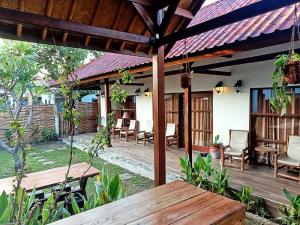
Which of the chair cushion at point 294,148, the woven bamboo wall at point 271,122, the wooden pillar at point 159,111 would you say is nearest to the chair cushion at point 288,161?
the chair cushion at point 294,148

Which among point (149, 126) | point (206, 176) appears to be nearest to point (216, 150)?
point (206, 176)

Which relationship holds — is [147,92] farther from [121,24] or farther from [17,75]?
[17,75]

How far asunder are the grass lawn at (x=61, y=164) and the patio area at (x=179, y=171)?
230 millimetres

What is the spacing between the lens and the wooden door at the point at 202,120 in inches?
269

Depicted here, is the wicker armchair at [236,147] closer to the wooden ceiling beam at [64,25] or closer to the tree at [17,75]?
the wooden ceiling beam at [64,25]

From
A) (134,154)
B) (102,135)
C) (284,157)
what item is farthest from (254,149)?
(102,135)

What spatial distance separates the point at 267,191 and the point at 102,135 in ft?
10.2

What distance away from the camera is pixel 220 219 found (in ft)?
5.74

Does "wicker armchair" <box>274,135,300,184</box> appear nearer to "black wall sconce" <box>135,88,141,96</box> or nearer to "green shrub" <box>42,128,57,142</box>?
"black wall sconce" <box>135,88,141,96</box>

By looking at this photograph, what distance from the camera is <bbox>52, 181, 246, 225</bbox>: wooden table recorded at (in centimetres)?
175

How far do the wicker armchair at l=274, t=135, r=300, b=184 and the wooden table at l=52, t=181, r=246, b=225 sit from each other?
2983mm

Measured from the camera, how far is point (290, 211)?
314 cm

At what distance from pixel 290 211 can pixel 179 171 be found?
7.85 ft

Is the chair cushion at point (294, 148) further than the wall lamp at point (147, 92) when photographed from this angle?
No
